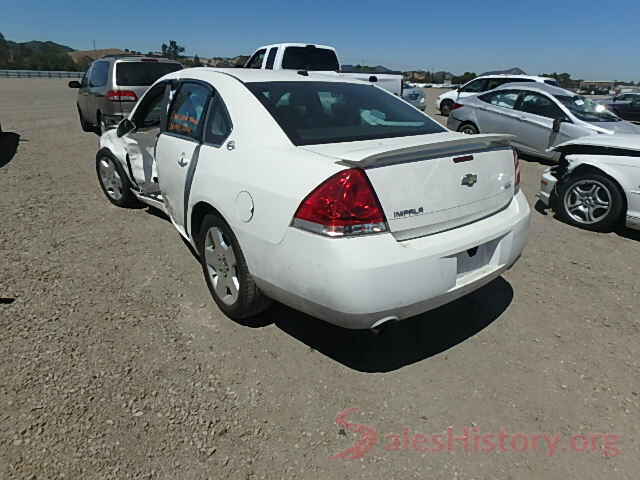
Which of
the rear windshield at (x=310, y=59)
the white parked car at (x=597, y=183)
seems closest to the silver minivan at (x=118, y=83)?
the rear windshield at (x=310, y=59)

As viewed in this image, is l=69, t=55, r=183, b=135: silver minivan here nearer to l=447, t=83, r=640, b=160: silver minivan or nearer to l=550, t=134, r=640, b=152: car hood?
l=447, t=83, r=640, b=160: silver minivan

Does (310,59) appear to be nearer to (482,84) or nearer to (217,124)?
(482,84)

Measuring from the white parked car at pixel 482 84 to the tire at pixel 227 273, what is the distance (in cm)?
1216

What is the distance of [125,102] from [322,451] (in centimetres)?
817

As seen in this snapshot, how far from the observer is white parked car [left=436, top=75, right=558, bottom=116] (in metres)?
13.9

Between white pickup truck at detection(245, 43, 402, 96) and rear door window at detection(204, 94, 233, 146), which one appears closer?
rear door window at detection(204, 94, 233, 146)

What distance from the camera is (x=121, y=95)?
834 cm

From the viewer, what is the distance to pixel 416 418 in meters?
2.26

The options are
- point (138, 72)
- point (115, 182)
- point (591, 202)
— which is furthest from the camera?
point (138, 72)

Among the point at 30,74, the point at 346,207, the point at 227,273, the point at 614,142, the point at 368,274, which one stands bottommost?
the point at 227,273

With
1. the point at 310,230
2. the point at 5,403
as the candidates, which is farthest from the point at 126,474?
the point at 310,230

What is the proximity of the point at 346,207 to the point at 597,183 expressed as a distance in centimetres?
401

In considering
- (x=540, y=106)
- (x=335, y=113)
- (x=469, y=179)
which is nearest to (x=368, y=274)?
(x=469, y=179)

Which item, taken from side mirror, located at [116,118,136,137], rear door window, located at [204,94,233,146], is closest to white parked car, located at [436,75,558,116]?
side mirror, located at [116,118,136,137]
